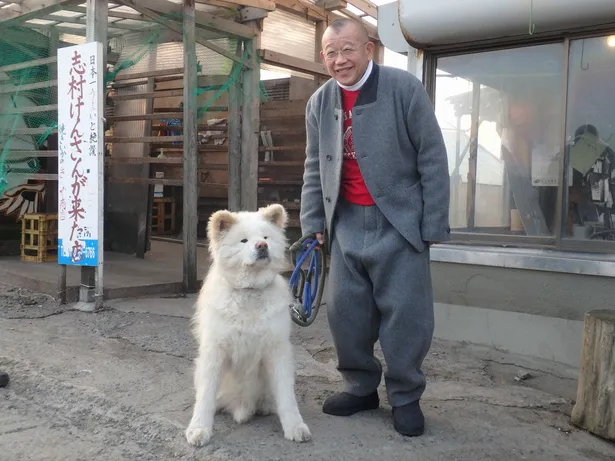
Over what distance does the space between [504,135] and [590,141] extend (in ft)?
2.23

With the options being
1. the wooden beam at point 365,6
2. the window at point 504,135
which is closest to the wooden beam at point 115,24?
the wooden beam at point 365,6

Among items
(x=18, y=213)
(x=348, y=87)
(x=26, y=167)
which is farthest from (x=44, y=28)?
(x=348, y=87)

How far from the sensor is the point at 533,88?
15.6 ft

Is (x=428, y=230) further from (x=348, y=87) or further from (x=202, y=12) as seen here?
(x=202, y=12)

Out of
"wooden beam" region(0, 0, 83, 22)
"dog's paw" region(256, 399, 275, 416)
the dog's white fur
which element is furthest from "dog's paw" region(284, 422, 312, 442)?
"wooden beam" region(0, 0, 83, 22)

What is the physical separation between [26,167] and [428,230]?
234 inches

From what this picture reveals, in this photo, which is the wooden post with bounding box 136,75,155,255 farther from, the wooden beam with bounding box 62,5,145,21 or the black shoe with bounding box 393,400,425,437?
the black shoe with bounding box 393,400,425,437

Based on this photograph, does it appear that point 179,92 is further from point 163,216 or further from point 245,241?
point 245,241

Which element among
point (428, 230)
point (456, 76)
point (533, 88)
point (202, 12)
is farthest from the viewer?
point (202, 12)

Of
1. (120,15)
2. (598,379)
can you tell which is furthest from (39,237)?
(598,379)

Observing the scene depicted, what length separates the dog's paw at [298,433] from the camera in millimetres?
3039

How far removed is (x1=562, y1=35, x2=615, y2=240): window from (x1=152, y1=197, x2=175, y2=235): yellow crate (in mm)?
8456

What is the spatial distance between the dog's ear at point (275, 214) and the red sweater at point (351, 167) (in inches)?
15.5

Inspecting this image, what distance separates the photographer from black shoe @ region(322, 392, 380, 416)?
3.43 meters
